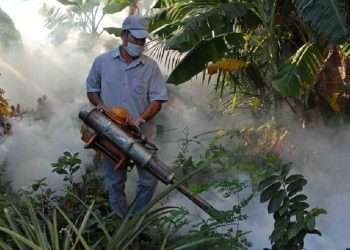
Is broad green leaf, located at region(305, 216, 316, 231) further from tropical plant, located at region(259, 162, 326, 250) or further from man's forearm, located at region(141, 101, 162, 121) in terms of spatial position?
man's forearm, located at region(141, 101, 162, 121)

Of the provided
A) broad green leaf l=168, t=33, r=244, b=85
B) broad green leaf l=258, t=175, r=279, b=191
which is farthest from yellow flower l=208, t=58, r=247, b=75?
broad green leaf l=258, t=175, r=279, b=191

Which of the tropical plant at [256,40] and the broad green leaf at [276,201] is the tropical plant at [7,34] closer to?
the tropical plant at [256,40]

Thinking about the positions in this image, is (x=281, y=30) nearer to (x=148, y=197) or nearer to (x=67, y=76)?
(x=148, y=197)

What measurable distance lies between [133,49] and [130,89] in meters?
0.28

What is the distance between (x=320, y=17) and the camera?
4.69 m

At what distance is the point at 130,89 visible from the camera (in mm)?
4172

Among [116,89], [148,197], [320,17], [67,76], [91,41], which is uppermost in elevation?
[91,41]

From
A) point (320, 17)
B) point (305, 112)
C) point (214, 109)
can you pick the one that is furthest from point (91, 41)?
point (320, 17)

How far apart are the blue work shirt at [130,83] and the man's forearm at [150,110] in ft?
0.11

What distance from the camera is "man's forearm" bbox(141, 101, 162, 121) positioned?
413cm

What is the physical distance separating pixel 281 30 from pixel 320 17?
1.73m

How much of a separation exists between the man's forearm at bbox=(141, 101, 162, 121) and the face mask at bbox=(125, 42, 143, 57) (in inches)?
A: 13.8

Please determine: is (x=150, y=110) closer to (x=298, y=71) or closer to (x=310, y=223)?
(x=310, y=223)

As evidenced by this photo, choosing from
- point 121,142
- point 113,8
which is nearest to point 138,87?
point 121,142
